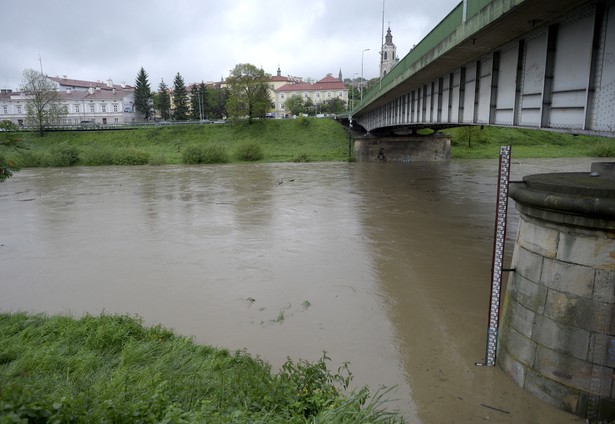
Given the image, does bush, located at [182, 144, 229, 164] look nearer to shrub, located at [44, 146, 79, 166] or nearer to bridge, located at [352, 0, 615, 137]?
shrub, located at [44, 146, 79, 166]

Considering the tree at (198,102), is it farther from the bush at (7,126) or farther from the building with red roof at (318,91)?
the bush at (7,126)

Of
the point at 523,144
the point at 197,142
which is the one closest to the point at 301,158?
the point at 197,142

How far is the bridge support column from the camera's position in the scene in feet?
152

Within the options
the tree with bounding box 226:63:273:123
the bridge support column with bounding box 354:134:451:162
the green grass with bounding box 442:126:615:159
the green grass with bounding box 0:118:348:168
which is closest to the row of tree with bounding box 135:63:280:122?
the tree with bounding box 226:63:273:123

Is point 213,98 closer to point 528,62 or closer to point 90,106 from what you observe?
point 90,106

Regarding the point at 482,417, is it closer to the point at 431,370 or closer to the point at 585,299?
the point at 431,370

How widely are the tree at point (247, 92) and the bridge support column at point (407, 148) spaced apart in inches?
970

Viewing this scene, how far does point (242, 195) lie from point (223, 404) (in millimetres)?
21854

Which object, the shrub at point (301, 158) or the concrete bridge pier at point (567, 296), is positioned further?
the shrub at point (301, 158)

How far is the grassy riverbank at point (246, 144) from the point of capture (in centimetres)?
4941

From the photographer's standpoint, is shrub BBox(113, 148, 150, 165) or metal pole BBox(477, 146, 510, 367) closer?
metal pole BBox(477, 146, 510, 367)

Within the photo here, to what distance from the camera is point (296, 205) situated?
22688 millimetres

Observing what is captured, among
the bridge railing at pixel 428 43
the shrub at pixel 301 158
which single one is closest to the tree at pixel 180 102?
the shrub at pixel 301 158

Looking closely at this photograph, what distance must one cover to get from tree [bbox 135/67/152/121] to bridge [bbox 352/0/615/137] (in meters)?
82.6
